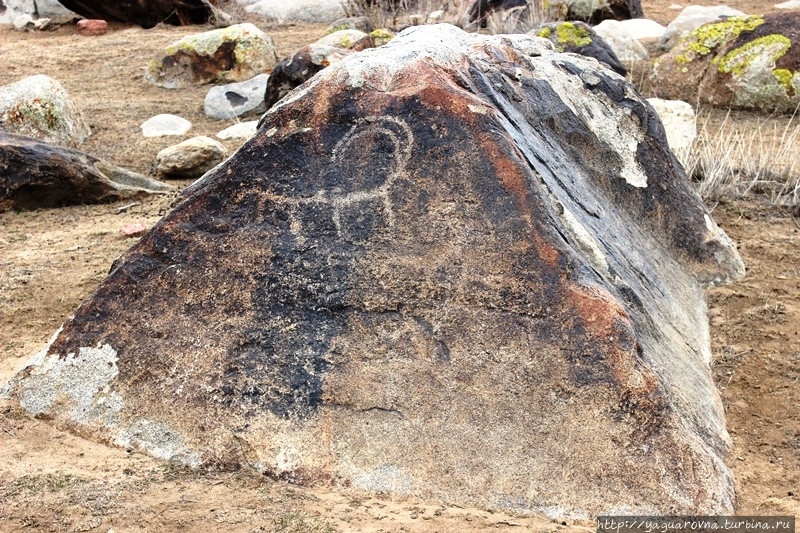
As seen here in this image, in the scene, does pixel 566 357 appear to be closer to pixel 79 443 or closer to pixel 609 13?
pixel 79 443

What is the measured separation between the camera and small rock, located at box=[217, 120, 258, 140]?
645 centimetres

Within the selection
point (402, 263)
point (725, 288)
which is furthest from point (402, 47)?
point (725, 288)

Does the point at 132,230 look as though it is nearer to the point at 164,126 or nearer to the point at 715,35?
the point at 164,126

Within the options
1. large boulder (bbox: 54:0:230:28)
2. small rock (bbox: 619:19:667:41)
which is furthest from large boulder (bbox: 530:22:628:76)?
large boulder (bbox: 54:0:230:28)

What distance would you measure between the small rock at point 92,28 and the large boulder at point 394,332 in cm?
965

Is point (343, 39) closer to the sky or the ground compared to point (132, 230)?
closer to the sky

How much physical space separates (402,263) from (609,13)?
881 cm

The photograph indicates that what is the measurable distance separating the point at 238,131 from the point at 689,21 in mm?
5086

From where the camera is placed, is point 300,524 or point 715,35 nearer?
point 300,524

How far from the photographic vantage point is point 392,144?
7.67 ft

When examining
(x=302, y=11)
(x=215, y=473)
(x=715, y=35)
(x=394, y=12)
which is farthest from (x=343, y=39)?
(x=215, y=473)

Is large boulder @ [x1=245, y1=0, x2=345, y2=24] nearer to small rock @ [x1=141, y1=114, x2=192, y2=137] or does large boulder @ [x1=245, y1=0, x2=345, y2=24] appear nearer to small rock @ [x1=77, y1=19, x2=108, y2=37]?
small rock @ [x1=77, y1=19, x2=108, y2=37]

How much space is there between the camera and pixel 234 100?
24.1 ft

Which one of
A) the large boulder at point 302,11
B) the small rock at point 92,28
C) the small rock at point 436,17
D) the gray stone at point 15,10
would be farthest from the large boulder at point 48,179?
the gray stone at point 15,10
